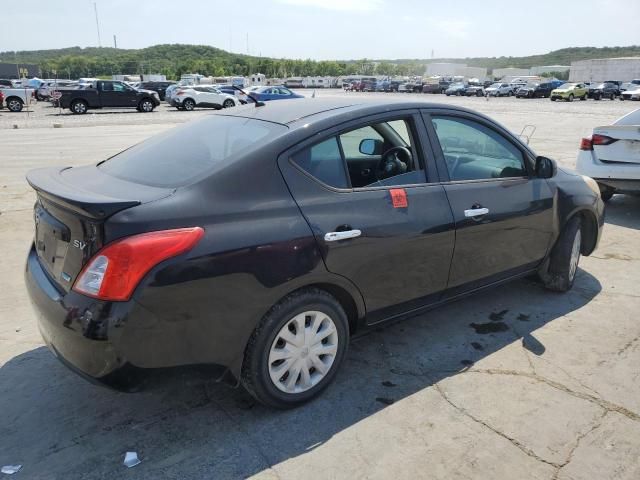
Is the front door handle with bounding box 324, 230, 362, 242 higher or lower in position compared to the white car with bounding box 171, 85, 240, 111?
higher

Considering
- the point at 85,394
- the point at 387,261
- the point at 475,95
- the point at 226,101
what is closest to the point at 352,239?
the point at 387,261

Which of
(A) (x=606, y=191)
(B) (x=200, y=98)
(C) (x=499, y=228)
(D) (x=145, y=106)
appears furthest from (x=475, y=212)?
(B) (x=200, y=98)

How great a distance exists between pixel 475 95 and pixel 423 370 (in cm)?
6308

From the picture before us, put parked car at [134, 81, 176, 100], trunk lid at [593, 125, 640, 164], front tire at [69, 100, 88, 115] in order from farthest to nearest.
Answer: parked car at [134, 81, 176, 100]
front tire at [69, 100, 88, 115]
trunk lid at [593, 125, 640, 164]

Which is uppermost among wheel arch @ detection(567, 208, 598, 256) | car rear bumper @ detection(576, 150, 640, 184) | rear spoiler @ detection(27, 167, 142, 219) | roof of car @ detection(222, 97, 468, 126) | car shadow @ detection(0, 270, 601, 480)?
roof of car @ detection(222, 97, 468, 126)

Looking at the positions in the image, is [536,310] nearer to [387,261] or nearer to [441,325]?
[441,325]

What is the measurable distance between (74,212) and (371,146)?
2.08 meters

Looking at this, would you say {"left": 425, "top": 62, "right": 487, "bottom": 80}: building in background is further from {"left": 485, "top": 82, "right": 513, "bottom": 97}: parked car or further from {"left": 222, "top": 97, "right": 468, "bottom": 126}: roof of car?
{"left": 222, "top": 97, "right": 468, "bottom": 126}: roof of car

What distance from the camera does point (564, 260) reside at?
446 centimetres

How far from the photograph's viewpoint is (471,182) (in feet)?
12.0

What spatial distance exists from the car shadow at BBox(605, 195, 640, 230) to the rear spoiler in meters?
6.63

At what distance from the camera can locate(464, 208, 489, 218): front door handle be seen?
11.5ft

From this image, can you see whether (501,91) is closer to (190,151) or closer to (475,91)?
(475,91)

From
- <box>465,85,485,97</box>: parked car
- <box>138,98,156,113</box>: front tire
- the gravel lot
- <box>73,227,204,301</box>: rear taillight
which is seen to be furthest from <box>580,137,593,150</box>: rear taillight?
<box>465,85,485,97</box>: parked car
